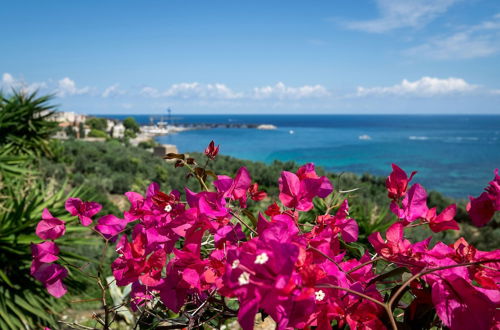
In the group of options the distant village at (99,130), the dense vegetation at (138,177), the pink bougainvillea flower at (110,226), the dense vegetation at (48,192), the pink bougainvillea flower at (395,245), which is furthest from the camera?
the distant village at (99,130)

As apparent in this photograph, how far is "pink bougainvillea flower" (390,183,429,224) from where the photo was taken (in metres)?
0.83

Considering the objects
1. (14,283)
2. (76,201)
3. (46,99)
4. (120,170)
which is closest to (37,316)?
(14,283)

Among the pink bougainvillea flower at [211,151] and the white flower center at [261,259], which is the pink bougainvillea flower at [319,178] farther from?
the white flower center at [261,259]

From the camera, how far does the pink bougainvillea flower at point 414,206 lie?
0.83 meters

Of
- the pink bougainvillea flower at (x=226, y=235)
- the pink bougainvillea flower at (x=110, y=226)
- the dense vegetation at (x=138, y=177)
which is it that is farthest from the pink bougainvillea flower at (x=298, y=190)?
the dense vegetation at (x=138, y=177)

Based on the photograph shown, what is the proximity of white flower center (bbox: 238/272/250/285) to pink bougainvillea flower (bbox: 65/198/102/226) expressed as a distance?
1.98 ft

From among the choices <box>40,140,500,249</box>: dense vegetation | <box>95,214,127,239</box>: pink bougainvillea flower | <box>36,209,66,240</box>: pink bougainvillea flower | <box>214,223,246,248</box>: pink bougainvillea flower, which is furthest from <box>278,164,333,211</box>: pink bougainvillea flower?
<box>40,140,500,249</box>: dense vegetation

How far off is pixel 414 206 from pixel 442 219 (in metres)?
0.07

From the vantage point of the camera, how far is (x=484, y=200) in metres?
0.76

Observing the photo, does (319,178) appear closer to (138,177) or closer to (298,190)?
(298,190)

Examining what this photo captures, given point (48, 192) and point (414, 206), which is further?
point (48, 192)

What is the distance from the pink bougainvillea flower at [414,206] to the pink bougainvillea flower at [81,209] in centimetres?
74

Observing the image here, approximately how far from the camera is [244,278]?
1.65 ft

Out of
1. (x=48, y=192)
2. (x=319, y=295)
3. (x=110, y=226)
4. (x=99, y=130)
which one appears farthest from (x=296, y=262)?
(x=99, y=130)
